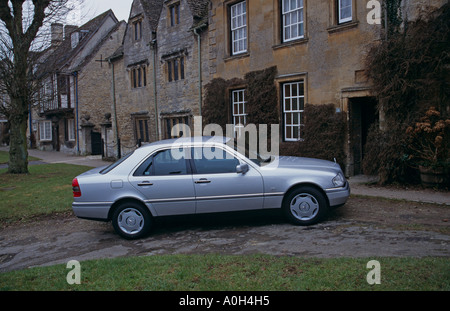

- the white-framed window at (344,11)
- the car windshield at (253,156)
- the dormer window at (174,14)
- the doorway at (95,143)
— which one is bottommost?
the car windshield at (253,156)

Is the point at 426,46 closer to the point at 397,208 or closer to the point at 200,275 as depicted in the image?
the point at 397,208

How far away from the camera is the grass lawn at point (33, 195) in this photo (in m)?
9.30

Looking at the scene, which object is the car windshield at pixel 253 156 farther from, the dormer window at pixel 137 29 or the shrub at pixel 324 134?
the dormer window at pixel 137 29

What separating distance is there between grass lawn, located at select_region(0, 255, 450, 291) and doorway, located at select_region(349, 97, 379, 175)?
312 inches

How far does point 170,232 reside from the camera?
22.7 ft

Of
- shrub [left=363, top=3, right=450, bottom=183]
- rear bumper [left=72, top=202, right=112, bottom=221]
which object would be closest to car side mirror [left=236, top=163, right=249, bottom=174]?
rear bumper [left=72, top=202, right=112, bottom=221]

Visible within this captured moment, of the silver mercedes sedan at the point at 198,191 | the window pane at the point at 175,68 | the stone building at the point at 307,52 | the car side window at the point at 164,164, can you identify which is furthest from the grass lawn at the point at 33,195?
the stone building at the point at 307,52

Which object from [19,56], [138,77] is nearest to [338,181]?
[19,56]

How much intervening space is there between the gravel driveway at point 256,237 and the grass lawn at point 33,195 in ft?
3.77

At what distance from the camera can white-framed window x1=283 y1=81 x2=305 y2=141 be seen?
44.0 ft

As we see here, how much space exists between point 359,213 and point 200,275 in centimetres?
426

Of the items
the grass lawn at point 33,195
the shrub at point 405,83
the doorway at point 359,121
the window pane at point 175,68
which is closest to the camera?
the grass lawn at point 33,195

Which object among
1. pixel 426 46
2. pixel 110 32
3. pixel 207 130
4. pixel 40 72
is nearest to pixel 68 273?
pixel 426 46

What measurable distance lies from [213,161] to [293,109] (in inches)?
299
